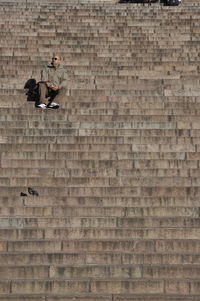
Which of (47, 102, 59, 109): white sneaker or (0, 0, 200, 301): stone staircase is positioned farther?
(47, 102, 59, 109): white sneaker

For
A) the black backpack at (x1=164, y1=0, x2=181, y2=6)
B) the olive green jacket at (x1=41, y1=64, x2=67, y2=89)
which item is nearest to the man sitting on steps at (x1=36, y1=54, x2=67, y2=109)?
the olive green jacket at (x1=41, y1=64, x2=67, y2=89)

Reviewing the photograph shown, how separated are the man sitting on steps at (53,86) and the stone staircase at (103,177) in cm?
19

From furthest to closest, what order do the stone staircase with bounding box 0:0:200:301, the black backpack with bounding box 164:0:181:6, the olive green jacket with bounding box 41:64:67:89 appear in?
the black backpack with bounding box 164:0:181:6 < the olive green jacket with bounding box 41:64:67:89 < the stone staircase with bounding box 0:0:200:301

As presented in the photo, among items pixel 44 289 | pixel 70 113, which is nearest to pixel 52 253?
pixel 44 289

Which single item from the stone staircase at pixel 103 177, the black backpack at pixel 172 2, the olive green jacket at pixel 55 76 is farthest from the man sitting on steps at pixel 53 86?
the black backpack at pixel 172 2

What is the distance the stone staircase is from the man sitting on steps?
19cm

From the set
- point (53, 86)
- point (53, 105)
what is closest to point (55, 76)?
point (53, 86)

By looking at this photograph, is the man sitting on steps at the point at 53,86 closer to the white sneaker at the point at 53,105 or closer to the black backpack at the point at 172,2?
the white sneaker at the point at 53,105

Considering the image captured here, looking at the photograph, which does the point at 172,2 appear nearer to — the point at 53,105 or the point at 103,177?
the point at 53,105

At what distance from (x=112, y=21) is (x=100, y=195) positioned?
7.96 metres

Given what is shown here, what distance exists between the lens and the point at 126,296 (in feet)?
24.7

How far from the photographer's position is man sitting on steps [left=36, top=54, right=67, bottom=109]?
36.0 ft

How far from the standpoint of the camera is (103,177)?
30.7 ft

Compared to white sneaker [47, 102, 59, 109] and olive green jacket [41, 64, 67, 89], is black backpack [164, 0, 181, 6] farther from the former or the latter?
white sneaker [47, 102, 59, 109]
